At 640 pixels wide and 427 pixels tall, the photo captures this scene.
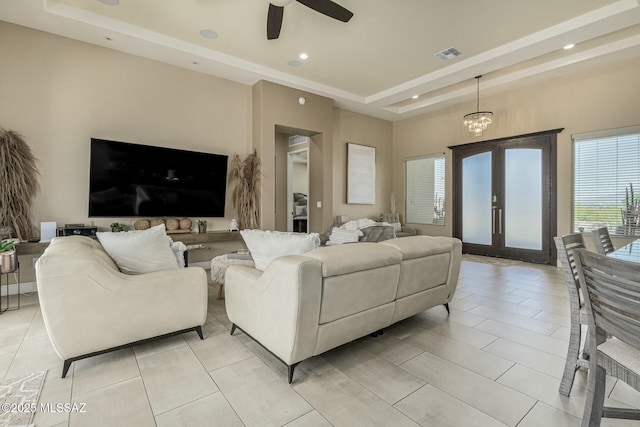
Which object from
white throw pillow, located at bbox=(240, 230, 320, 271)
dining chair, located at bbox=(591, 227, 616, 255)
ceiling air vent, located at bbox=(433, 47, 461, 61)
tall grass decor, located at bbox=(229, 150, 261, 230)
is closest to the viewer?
white throw pillow, located at bbox=(240, 230, 320, 271)

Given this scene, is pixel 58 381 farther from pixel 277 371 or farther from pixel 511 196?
pixel 511 196

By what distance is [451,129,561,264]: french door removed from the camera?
5727 mm

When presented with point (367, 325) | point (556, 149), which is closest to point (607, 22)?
point (556, 149)

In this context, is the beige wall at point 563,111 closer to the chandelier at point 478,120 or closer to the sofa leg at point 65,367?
the chandelier at point 478,120

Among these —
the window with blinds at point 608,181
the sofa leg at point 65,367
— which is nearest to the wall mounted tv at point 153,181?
the sofa leg at point 65,367

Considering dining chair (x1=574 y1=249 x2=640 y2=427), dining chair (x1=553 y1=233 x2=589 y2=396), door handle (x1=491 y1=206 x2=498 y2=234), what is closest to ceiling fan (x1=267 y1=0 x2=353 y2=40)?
dining chair (x1=553 y1=233 x2=589 y2=396)

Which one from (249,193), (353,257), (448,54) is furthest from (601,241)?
(249,193)

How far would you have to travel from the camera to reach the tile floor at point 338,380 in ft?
5.41

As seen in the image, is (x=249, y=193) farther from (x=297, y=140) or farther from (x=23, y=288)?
(x=23, y=288)

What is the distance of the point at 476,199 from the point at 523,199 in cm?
94

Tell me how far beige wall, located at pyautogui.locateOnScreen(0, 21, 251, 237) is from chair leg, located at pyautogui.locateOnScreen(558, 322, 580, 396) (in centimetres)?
539

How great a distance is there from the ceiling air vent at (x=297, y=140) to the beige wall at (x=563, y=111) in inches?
128

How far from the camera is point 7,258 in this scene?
9.70 feet

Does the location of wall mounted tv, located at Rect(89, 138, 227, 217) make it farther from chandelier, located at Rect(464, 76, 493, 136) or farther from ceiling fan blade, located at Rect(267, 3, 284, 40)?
chandelier, located at Rect(464, 76, 493, 136)
